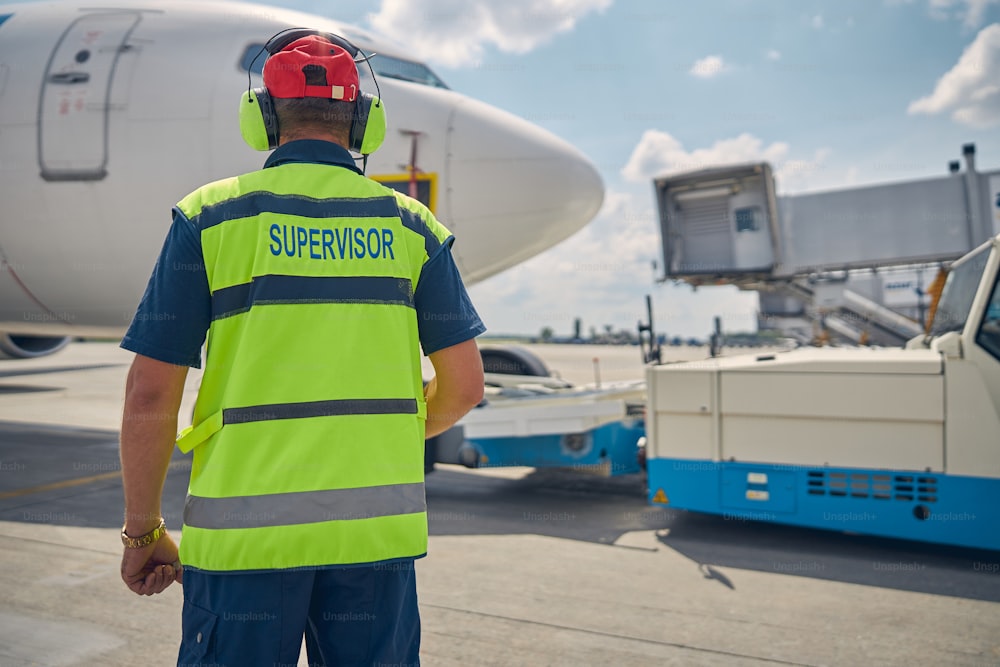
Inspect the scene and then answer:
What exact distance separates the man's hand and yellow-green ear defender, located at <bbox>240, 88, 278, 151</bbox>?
3.20 feet

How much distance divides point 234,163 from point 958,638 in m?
5.98

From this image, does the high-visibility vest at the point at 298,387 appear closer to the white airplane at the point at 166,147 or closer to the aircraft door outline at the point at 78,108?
the white airplane at the point at 166,147

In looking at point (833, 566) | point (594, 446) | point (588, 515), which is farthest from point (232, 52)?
point (833, 566)

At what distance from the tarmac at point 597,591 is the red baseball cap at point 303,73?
2.48 meters

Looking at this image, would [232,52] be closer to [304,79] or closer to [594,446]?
[594,446]

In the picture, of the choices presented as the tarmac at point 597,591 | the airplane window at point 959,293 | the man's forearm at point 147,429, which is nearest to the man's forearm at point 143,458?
the man's forearm at point 147,429

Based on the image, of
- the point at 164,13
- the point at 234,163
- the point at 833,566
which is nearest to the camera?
the point at 833,566

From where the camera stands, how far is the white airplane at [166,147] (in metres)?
6.07

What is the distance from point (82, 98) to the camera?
20.2 feet

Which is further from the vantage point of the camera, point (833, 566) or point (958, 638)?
point (833, 566)

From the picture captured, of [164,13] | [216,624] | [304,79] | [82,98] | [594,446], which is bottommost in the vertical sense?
[594,446]

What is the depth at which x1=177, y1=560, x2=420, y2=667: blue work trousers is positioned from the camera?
1430 millimetres

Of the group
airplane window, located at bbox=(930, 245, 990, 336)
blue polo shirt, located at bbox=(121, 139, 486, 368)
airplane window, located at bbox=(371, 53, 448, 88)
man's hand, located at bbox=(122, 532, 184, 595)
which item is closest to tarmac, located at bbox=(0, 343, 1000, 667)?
airplane window, located at bbox=(930, 245, 990, 336)

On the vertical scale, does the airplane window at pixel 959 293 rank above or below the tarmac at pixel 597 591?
above
